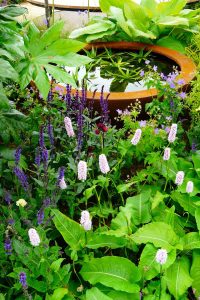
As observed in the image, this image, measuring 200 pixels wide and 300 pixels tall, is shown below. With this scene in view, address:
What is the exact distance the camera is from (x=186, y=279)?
215cm

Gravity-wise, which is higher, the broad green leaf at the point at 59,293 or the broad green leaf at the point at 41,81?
the broad green leaf at the point at 41,81

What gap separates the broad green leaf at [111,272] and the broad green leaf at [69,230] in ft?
0.36

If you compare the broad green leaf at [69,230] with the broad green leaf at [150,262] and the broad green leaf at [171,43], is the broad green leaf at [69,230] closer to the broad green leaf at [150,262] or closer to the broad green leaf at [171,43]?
the broad green leaf at [150,262]

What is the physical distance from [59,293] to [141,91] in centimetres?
174

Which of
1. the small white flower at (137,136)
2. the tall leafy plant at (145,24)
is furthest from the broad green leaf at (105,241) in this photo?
the tall leafy plant at (145,24)

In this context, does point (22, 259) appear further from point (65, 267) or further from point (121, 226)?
point (121, 226)

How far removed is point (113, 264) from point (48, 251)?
1.04ft

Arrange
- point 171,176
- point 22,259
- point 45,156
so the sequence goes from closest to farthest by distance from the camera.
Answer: point 22,259
point 45,156
point 171,176

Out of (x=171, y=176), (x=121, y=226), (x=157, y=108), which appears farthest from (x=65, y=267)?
(x=157, y=108)

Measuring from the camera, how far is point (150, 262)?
7.04ft

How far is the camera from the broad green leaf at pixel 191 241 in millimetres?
2220

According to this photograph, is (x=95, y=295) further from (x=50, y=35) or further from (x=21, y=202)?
(x=50, y=35)

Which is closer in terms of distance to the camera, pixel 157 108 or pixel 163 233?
pixel 163 233

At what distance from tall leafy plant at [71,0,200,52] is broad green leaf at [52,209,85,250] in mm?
2177
